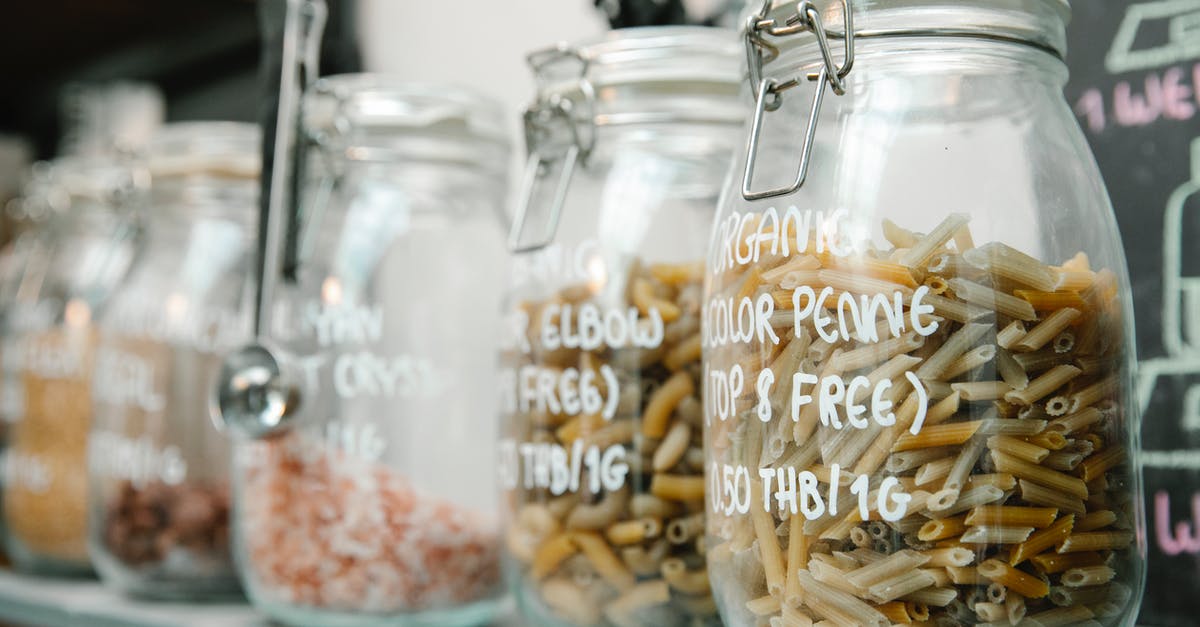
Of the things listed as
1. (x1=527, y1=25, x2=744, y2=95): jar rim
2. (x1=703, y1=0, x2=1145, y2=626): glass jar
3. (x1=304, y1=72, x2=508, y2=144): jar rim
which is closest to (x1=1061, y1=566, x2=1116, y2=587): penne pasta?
(x1=703, y1=0, x2=1145, y2=626): glass jar

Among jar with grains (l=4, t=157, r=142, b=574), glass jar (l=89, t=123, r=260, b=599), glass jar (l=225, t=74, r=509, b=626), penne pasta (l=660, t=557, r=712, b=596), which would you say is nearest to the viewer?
penne pasta (l=660, t=557, r=712, b=596)

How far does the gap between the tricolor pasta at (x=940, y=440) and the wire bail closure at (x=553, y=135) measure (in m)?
0.18

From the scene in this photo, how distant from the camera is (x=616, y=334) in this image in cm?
53

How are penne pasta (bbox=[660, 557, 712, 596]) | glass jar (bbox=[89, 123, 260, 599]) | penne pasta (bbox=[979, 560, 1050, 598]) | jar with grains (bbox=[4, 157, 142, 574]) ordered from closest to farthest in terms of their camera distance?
penne pasta (bbox=[979, 560, 1050, 598]), penne pasta (bbox=[660, 557, 712, 596]), glass jar (bbox=[89, 123, 260, 599]), jar with grains (bbox=[4, 157, 142, 574])

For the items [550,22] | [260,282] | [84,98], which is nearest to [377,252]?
[260,282]

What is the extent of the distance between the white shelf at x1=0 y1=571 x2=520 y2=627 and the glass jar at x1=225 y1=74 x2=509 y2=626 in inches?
1.9

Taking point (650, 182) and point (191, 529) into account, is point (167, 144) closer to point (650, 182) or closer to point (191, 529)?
point (191, 529)

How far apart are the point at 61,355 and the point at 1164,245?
0.74 meters

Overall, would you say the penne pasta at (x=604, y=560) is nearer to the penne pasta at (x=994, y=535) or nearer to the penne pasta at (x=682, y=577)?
the penne pasta at (x=682, y=577)

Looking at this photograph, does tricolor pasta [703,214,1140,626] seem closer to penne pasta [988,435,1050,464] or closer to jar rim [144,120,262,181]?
penne pasta [988,435,1050,464]

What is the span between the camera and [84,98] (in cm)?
117

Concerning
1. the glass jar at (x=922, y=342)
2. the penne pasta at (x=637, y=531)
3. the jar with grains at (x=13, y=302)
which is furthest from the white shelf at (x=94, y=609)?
the glass jar at (x=922, y=342)

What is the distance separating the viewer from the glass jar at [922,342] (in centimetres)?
37

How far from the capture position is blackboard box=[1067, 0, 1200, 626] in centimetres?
57
